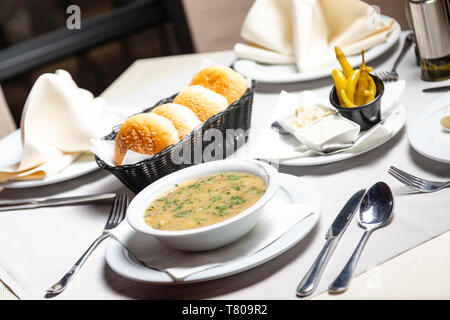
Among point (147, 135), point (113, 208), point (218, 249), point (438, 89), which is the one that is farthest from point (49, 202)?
point (438, 89)

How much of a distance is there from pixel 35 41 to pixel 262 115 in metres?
2.84

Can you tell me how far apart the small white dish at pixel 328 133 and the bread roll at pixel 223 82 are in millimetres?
282

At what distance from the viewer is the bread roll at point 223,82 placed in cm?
149

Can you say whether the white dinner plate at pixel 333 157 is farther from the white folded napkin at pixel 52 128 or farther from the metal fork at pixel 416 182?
the white folded napkin at pixel 52 128

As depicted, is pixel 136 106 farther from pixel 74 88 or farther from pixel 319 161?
pixel 319 161

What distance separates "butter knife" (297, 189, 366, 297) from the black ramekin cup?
278mm

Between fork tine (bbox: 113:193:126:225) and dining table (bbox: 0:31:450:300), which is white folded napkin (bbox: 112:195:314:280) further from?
fork tine (bbox: 113:193:126:225)

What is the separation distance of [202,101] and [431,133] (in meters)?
0.58

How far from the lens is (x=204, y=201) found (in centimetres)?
104

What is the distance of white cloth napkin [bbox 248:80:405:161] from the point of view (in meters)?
1.24

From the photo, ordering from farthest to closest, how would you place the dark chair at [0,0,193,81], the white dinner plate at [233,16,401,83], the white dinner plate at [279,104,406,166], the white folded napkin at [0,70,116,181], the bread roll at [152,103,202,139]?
the dark chair at [0,0,193,81], the white dinner plate at [233,16,401,83], the white folded napkin at [0,70,116,181], the bread roll at [152,103,202,139], the white dinner plate at [279,104,406,166]

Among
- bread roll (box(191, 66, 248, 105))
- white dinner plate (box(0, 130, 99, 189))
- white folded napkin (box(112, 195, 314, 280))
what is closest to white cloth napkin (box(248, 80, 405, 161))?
bread roll (box(191, 66, 248, 105))

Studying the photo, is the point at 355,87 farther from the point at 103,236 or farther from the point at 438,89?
the point at 103,236

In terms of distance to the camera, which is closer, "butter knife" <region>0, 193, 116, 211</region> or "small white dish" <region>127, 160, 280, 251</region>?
"small white dish" <region>127, 160, 280, 251</region>
